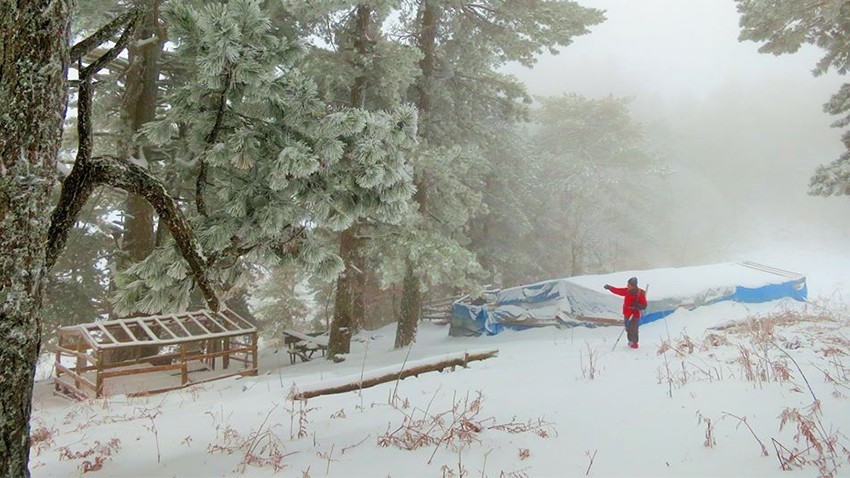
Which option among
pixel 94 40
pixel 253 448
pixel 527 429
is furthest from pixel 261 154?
pixel 527 429

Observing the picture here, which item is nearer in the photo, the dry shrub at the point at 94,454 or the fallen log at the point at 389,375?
the dry shrub at the point at 94,454

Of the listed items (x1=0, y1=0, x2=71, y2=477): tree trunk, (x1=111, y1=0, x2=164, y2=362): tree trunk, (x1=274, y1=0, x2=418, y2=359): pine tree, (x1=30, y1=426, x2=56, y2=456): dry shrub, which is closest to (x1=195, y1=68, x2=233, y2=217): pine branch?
(x1=0, y1=0, x2=71, y2=477): tree trunk

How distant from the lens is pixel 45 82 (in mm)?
2557

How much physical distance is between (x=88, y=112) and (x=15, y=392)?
1798 mm

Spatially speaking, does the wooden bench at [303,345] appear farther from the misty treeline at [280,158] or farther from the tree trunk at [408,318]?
the tree trunk at [408,318]

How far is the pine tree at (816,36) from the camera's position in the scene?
10.2 m

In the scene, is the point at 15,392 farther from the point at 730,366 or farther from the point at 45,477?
the point at 730,366

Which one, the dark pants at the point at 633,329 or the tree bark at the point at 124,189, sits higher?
the tree bark at the point at 124,189

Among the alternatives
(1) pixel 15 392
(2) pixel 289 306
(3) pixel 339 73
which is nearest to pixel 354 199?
(1) pixel 15 392

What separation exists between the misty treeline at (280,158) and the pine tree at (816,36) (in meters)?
0.07

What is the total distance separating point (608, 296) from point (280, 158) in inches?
552

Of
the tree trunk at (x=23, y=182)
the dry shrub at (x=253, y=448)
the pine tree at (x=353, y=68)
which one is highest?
the pine tree at (x=353, y=68)

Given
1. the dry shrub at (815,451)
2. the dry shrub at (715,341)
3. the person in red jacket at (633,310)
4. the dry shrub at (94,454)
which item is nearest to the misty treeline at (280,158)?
the dry shrub at (94,454)

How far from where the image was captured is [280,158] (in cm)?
365
